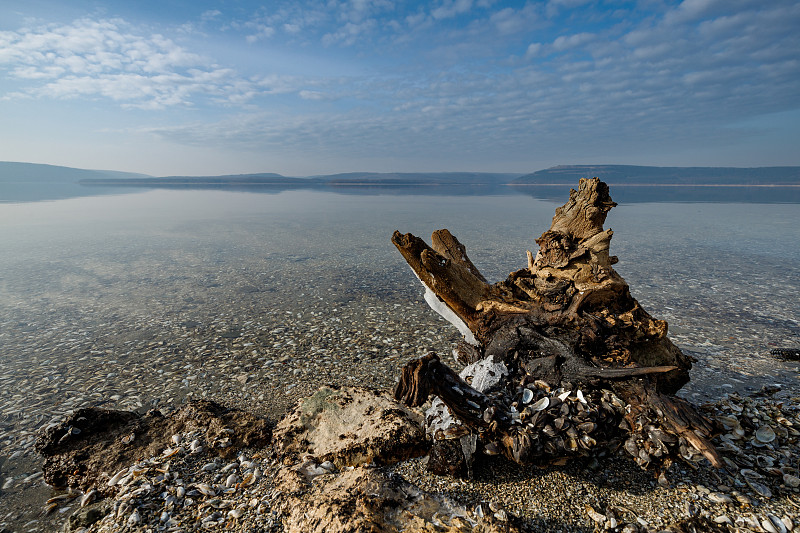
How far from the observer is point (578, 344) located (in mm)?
4430

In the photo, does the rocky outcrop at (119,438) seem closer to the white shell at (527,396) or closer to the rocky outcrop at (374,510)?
the rocky outcrop at (374,510)

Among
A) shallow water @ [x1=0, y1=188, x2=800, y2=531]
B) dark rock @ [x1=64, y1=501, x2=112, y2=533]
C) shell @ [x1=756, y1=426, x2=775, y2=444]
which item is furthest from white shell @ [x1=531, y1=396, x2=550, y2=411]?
dark rock @ [x1=64, y1=501, x2=112, y2=533]

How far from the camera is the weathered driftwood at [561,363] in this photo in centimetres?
360

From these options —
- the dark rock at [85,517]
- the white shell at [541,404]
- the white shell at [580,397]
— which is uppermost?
the white shell at [580,397]

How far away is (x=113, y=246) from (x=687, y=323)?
71.1 feet

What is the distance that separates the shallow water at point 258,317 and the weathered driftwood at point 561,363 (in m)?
2.08

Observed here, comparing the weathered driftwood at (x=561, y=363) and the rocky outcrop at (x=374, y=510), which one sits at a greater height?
the weathered driftwood at (x=561, y=363)

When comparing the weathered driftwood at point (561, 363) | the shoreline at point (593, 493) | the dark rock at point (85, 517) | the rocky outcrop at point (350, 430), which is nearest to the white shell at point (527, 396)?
the weathered driftwood at point (561, 363)

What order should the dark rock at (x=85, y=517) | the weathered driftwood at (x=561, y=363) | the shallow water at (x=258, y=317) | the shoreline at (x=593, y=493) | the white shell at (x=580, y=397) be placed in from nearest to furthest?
the shoreline at (x=593, y=493), the dark rock at (x=85, y=517), the weathered driftwood at (x=561, y=363), the white shell at (x=580, y=397), the shallow water at (x=258, y=317)

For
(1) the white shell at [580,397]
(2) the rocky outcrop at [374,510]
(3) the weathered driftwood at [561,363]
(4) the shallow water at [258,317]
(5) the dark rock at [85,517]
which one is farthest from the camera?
(4) the shallow water at [258,317]

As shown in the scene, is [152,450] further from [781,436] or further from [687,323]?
[687,323]

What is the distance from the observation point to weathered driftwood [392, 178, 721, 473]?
11.8 ft

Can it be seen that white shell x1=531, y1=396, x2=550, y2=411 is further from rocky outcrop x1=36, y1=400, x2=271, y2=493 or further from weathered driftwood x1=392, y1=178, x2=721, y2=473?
rocky outcrop x1=36, y1=400, x2=271, y2=493

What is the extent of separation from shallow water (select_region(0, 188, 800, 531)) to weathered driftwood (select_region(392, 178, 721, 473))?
208cm
